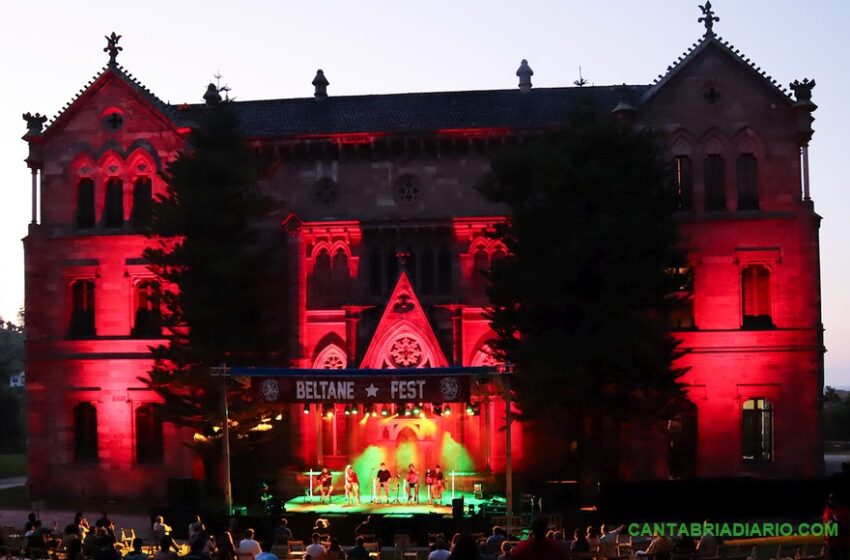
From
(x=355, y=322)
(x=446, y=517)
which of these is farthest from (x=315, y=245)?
(x=446, y=517)

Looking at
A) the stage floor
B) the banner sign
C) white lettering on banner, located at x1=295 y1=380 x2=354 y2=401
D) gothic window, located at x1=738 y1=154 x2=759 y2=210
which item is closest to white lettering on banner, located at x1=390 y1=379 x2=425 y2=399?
the banner sign

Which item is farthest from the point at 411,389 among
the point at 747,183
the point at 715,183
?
the point at 747,183

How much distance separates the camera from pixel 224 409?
35.6 metres

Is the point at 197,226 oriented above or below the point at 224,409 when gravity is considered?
above

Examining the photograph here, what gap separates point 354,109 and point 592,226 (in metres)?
15.2

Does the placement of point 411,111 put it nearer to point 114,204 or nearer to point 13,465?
point 114,204

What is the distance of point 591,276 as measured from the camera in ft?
124

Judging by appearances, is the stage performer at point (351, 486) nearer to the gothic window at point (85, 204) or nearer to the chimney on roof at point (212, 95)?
the chimney on roof at point (212, 95)

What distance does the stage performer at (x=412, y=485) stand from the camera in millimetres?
40406

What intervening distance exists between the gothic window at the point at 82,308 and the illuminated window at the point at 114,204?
8.45 ft

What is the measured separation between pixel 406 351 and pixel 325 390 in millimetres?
7250

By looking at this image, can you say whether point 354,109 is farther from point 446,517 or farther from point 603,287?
point 446,517

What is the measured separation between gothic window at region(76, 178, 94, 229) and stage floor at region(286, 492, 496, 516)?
14.5 metres

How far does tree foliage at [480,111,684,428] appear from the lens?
121ft
